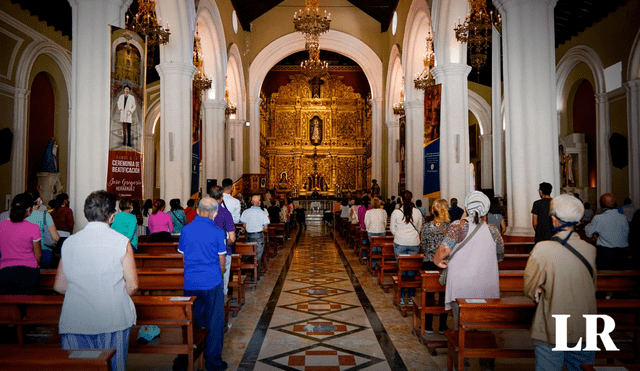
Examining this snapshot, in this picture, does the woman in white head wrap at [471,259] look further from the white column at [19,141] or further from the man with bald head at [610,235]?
the white column at [19,141]

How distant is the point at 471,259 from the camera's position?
3.72m

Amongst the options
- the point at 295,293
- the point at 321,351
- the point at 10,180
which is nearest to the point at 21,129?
the point at 10,180

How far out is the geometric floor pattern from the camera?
4.20 metres

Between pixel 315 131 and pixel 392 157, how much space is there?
9.76m

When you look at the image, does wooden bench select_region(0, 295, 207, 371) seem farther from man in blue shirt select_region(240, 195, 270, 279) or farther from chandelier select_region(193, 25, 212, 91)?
chandelier select_region(193, 25, 212, 91)

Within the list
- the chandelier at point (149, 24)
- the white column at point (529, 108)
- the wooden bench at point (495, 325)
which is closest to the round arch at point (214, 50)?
the chandelier at point (149, 24)

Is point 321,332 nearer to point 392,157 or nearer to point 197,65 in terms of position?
point 197,65

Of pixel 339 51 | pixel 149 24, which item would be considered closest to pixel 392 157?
pixel 339 51

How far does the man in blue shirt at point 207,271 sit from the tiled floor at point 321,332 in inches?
13.6

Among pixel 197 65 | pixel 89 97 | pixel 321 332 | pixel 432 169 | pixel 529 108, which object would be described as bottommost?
pixel 321 332

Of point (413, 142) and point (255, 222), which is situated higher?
point (413, 142)

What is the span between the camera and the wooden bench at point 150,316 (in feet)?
11.8

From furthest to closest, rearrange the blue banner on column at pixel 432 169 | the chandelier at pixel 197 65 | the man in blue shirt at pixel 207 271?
1. the chandelier at pixel 197 65
2. the blue banner on column at pixel 432 169
3. the man in blue shirt at pixel 207 271

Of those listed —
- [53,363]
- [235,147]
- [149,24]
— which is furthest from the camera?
[235,147]
